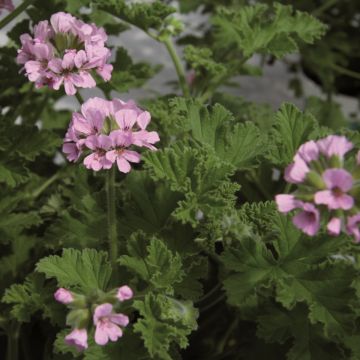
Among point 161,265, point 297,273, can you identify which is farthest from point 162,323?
point 297,273

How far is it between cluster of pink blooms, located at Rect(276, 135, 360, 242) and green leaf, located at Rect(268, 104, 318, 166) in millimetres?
247

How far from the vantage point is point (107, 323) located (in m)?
0.79

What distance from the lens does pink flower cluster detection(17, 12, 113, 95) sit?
967 mm

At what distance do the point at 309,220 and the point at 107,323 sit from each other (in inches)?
9.9

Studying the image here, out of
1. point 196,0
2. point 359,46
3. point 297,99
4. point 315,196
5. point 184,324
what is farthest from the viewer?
point 297,99

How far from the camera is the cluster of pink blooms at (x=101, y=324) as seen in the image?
765mm

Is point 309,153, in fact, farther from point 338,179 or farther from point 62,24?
point 62,24

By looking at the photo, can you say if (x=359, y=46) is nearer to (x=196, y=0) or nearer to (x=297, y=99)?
(x=297, y=99)

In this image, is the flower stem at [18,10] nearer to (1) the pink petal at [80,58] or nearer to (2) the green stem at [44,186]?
(1) the pink petal at [80,58]

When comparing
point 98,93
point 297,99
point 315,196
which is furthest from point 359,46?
point 315,196

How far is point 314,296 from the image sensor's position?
912mm

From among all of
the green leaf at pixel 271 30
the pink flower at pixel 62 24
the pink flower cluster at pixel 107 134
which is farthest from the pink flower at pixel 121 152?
the green leaf at pixel 271 30

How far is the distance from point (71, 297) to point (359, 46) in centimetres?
162

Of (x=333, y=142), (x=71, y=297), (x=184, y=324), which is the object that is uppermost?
(x=333, y=142)
